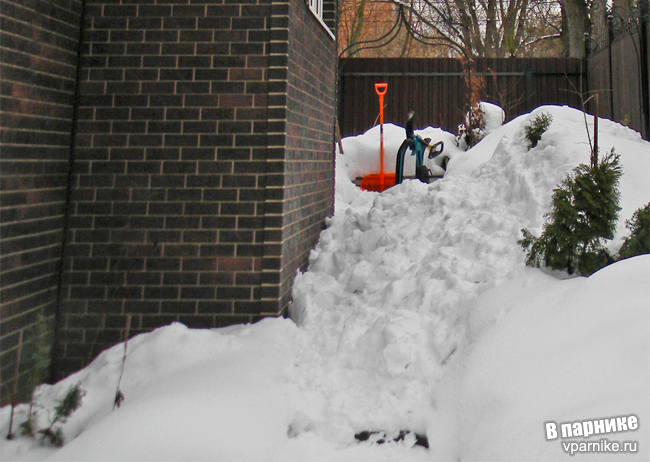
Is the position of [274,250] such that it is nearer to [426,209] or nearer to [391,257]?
[391,257]

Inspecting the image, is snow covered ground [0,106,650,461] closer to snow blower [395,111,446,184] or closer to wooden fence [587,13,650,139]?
snow blower [395,111,446,184]

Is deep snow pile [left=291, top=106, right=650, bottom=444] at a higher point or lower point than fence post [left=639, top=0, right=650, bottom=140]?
lower

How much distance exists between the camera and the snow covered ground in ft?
8.55

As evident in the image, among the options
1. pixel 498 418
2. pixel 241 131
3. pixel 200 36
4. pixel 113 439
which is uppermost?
pixel 200 36

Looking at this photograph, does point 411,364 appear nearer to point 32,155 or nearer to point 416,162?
point 32,155

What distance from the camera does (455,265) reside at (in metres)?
4.28

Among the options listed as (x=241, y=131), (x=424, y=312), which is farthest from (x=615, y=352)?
(x=241, y=131)

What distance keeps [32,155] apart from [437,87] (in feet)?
36.8

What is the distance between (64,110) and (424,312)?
308cm

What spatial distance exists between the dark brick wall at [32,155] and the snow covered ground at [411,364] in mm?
612

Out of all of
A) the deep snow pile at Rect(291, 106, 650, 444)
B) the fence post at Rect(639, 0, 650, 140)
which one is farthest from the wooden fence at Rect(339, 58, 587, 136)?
the deep snow pile at Rect(291, 106, 650, 444)

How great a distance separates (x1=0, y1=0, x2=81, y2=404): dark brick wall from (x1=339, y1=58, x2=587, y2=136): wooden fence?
9.84 meters

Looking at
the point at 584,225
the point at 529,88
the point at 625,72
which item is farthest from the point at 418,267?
the point at 529,88

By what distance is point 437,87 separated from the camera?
13398 mm
